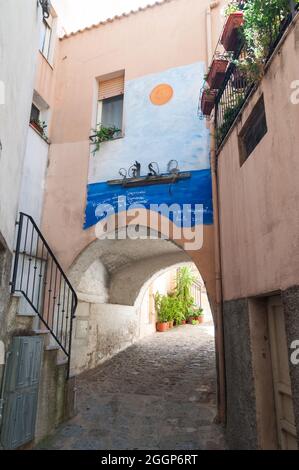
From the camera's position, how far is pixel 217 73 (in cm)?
485

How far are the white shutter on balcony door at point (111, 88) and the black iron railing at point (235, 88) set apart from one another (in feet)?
8.83

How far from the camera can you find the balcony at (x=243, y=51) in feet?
10.3

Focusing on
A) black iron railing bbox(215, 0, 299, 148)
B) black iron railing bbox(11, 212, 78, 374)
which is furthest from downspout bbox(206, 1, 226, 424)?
black iron railing bbox(11, 212, 78, 374)

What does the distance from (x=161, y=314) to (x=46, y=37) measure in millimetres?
10744

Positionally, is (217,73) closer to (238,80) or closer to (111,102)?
(238,80)

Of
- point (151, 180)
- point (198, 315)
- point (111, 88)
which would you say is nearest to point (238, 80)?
point (151, 180)

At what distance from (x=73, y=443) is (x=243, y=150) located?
4.15 meters

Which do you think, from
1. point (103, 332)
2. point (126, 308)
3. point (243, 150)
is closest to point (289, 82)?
point (243, 150)

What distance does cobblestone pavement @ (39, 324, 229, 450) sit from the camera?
4.15 m

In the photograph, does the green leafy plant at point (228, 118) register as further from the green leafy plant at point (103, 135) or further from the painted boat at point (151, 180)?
the green leafy plant at point (103, 135)

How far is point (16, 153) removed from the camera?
3920 mm

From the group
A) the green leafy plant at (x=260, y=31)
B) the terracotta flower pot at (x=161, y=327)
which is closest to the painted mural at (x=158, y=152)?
the green leafy plant at (x=260, y=31)

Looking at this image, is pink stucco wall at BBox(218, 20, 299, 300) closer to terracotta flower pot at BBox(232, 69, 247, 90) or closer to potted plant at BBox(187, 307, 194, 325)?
terracotta flower pot at BBox(232, 69, 247, 90)
